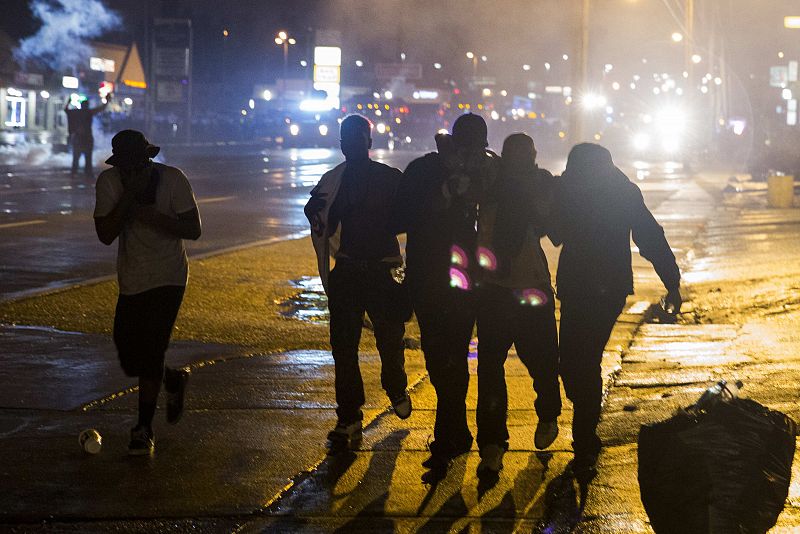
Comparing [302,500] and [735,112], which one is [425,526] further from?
[735,112]

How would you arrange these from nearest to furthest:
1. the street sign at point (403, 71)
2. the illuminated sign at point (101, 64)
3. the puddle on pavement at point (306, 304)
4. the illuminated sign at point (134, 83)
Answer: the puddle on pavement at point (306, 304) < the illuminated sign at point (101, 64) < the street sign at point (403, 71) < the illuminated sign at point (134, 83)

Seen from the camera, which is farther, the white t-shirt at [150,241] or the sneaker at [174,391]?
the sneaker at [174,391]

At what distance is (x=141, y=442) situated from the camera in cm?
564

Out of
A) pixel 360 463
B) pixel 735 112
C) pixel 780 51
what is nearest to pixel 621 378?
→ pixel 360 463

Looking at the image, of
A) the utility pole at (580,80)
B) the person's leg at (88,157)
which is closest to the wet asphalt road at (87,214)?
the person's leg at (88,157)

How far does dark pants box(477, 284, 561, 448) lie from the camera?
543 cm

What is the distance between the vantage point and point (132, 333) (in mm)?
5676

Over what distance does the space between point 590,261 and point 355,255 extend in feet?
3.64

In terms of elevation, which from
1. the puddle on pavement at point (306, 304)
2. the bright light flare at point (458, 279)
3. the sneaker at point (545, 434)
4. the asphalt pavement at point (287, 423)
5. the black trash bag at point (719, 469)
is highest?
the bright light flare at point (458, 279)

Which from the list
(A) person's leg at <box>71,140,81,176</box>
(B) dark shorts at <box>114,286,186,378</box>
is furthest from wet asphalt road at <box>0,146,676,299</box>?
(B) dark shorts at <box>114,286,186,378</box>

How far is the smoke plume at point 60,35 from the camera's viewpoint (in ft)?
191

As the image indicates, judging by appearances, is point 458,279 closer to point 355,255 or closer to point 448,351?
point 448,351

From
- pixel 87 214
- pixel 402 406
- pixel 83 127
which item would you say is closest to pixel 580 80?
pixel 87 214

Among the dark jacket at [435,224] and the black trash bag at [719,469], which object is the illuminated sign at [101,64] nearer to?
the dark jacket at [435,224]
